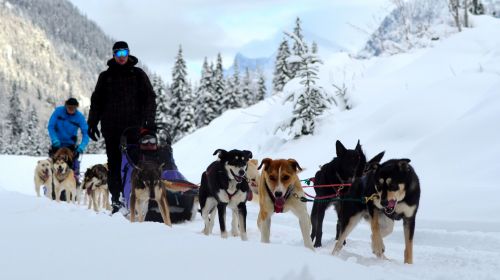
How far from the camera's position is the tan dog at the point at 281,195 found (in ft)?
17.7

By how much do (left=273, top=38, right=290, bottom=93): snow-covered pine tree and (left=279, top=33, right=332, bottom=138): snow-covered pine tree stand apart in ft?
101

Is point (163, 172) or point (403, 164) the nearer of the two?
point (403, 164)

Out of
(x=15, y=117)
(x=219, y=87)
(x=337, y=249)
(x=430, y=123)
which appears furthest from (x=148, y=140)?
(x=15, y=117)

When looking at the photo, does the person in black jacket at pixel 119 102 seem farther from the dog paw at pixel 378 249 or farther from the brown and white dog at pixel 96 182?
the brown and white dog at pixel 96 182

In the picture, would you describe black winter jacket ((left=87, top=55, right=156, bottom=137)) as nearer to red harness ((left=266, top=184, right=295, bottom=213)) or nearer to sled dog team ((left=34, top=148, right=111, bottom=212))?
red harness ((left=266, top=184, right=295, bottom=213))

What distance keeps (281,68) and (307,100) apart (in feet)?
109

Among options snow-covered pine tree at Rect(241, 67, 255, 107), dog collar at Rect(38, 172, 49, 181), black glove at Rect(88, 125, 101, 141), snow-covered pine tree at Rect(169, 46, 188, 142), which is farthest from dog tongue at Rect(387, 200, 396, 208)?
snow-covered pine tree at Rect(241, 67, 255, 107)

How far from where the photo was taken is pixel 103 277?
235cm

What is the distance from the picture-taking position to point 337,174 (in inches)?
244

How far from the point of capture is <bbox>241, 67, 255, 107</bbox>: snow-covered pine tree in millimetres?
56469

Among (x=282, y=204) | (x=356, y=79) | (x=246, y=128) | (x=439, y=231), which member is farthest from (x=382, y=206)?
(x=246, y=128)

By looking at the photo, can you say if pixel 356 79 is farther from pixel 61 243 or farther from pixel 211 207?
pixel 61 243

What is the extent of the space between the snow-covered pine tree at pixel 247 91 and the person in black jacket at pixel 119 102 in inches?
1871

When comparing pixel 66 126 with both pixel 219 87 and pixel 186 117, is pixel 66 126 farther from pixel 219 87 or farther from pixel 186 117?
pixel 219 87
